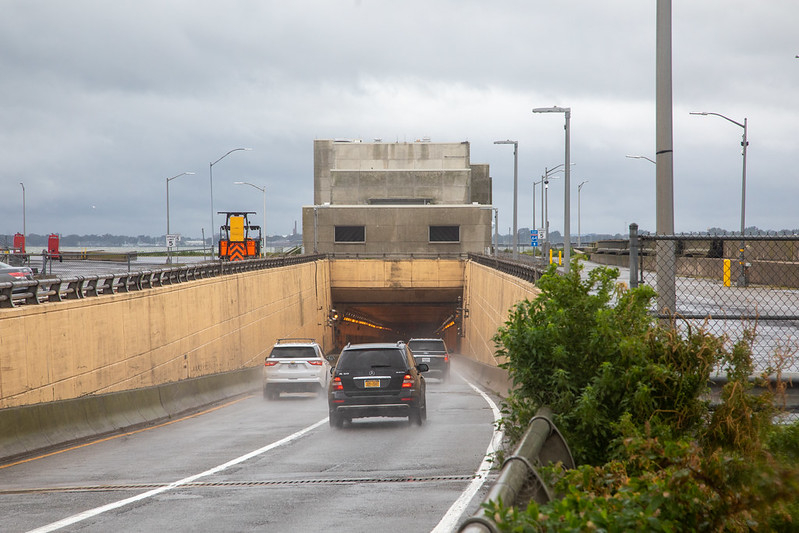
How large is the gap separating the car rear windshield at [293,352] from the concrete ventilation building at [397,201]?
51.1 m

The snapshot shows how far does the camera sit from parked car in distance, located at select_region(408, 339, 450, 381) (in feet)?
125

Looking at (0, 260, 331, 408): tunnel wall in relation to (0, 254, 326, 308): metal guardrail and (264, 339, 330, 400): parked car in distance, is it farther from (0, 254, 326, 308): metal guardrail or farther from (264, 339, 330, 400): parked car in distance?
(264, 339, 330, 400): parked car in distance

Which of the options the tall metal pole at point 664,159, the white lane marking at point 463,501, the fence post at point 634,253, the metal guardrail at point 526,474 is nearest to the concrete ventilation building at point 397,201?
the white lane marking at point 463,501

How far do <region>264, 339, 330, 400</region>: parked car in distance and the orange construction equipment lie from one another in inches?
1316

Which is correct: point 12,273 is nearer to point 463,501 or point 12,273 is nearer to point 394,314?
point 463,501

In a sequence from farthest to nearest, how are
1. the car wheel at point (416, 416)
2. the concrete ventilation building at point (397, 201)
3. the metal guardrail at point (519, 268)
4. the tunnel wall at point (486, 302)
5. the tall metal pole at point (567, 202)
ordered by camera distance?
1. the concrete ventilation building at point (397, 201)
2. the tall metal pole at point (567, 202)
3. the tunnel wall at point (486, 302)
4. the metal guardrail at point (519, 268)
5. the car wheel at point (416, 416)

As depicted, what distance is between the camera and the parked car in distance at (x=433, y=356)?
125 feet

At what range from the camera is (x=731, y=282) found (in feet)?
103

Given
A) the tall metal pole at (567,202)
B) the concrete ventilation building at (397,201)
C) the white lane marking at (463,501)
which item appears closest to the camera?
the white lane marking at (463,501)

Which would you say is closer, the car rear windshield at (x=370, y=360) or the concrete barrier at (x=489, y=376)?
the car rear windshield at (x=370, y=360)

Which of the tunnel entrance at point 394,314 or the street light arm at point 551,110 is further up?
the street light arm at point 551,110

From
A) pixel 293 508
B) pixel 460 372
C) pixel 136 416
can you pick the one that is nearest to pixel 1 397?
pixel 136 416

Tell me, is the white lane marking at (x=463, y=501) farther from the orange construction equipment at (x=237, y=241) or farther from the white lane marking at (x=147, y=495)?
the orange construction equipment at (x=237, y=241)

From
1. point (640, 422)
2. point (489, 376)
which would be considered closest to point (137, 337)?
point (489, 376)
